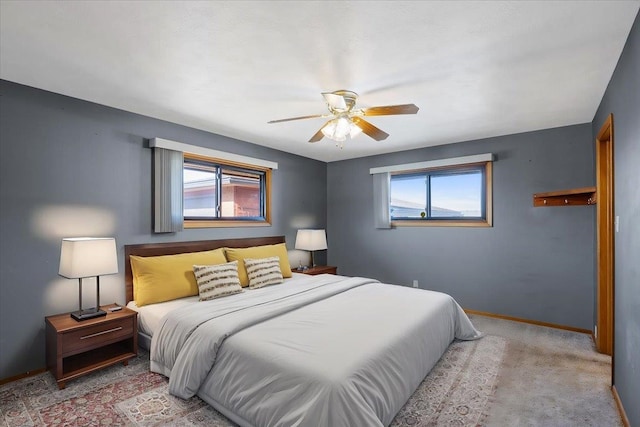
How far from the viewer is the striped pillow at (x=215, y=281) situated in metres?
3.14

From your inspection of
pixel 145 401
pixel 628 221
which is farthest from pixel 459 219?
pixel 145 401

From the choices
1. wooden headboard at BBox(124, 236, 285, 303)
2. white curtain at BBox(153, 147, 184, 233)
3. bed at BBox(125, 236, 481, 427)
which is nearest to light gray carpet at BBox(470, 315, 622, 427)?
bed at BBox(125, 236, 481, 427)

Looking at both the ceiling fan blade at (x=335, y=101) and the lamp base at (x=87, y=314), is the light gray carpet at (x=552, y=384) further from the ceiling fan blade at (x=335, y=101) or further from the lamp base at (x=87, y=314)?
the lamp base at (x=87, y=314)

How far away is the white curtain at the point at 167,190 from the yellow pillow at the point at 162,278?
0.37 m

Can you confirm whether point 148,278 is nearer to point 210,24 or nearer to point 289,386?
point 289,386

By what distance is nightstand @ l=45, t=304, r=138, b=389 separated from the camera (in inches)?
96.4

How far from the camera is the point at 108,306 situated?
304 cm

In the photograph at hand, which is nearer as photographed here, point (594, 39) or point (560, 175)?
point (594, 39)

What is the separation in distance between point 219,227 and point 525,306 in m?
3.93

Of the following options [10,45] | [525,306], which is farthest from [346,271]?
[10,45]

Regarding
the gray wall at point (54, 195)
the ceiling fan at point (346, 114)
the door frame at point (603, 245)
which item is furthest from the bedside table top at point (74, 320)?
the door frame at point (603, 245)

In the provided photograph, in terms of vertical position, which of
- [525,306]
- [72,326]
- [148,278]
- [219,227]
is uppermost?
[219,227]

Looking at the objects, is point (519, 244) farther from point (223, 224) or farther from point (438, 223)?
point (223, 224)

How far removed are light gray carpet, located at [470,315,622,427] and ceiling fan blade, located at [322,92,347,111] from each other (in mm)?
→ 2419
